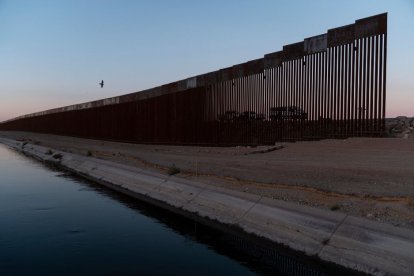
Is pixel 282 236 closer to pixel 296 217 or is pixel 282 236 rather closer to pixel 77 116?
pixel 296 217

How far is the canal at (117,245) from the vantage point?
9.31m

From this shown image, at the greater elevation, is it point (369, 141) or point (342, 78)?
point (342, 78)

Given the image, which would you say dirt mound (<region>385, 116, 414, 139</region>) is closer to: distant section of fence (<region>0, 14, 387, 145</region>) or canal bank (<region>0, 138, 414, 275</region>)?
distant section of fence (<region>0, 14, 387, 145</region>)

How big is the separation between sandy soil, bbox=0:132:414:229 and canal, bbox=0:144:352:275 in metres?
1.87

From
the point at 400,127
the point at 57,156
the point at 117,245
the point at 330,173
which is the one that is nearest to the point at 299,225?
the point at 117,245

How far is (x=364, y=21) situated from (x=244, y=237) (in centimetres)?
1062

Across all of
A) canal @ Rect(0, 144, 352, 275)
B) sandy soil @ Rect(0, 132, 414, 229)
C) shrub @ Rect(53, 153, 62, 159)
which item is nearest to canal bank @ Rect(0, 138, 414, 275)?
canal @ Rect(0, 144, 352, 275)

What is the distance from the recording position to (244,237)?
1187 cm

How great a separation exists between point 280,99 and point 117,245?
46.4ft

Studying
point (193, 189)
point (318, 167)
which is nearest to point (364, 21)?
point (318, 167)

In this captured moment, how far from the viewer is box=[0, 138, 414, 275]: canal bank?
8.40m

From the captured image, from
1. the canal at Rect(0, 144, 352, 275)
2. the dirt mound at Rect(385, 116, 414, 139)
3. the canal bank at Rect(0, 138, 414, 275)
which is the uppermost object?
the dirt mound at Rect(385, 116, 414, 139)

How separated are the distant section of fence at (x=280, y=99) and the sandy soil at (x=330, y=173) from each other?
2.70 feet

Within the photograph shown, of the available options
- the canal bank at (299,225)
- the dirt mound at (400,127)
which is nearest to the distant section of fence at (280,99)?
the dirt mound at (400,127)
